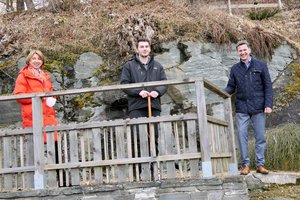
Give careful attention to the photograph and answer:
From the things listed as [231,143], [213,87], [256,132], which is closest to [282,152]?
[256,132]

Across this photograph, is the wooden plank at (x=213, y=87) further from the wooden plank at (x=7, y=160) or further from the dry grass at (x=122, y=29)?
the dry grass at (x=122, y=29)

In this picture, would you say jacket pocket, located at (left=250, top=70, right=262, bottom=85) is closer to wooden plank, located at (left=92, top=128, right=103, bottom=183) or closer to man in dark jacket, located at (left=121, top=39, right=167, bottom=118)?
man in dark jacket, located at (left=121, top=39, right=167, bottom=118)

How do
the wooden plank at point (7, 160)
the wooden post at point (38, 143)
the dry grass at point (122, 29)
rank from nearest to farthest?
the wooden post at point (38, 143)
the wooden plank at point (7, 160)
the dry grass at point (122, 29)

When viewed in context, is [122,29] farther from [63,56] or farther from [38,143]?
[38,143]

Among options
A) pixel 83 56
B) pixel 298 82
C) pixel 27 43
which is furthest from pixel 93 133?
pixel 298 82

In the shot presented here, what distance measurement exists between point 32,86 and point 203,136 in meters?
2.28

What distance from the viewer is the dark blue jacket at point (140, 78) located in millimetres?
6145

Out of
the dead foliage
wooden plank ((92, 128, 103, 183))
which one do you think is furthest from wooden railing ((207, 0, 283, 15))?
wooden plank ((92, 128, 103, 183))

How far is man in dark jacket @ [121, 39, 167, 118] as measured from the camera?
20.1 ft

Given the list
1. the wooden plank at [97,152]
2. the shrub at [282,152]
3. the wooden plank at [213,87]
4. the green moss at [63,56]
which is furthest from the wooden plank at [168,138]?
the green moss at [63,56]

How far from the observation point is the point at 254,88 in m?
6.91

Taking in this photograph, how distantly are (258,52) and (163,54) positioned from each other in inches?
83.0

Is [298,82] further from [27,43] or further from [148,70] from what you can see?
[27,43]

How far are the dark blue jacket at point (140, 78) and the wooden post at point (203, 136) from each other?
0.66 meters
